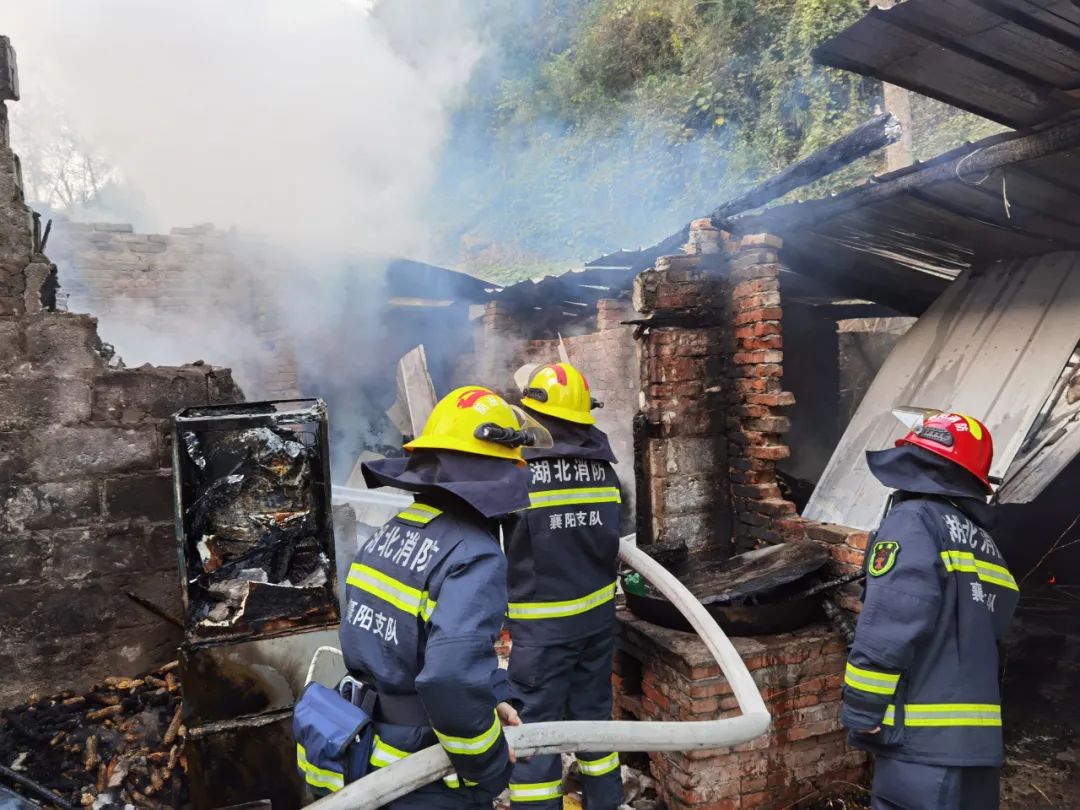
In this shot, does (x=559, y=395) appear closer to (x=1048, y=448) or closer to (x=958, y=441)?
(x=958, y=441)

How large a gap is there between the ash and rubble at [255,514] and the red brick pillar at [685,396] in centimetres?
240

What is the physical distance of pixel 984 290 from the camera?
4.94 m

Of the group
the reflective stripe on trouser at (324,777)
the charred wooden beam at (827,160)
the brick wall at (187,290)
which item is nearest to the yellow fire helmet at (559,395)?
the charred wooden beam at (827,160)

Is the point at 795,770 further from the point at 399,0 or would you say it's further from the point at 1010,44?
the point at 399,0

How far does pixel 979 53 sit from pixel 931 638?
2.28m

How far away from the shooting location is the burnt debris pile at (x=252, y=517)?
3.86 metres

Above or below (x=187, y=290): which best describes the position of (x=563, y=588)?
below

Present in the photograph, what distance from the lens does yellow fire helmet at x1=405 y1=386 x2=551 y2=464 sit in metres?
2.65

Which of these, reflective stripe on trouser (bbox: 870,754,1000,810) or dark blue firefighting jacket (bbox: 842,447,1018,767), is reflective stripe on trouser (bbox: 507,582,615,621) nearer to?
dark blue firefighting jacket (bbox: 842,447,1018,767)

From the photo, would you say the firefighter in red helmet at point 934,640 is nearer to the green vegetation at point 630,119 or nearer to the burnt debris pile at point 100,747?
the burnt debris pile at point 100,747

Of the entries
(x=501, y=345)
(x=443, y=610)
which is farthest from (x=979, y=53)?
(x=501, y=345)

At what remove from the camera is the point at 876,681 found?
2.96 m

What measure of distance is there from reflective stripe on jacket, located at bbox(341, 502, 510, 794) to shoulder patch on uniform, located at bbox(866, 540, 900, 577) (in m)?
1.60

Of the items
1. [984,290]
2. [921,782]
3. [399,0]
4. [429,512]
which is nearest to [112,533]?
[429,512]
